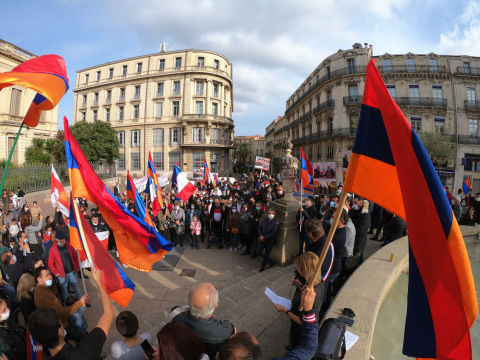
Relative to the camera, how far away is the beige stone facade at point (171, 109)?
1344 inches

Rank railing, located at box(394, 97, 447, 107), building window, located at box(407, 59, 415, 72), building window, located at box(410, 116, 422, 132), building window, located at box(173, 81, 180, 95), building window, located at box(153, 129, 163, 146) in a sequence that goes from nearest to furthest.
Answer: railing, located at box(394, 97, 447, 107)
building window, located at box(410, 116, 422, 132)
building window, located at box(407, 59, 415, 72)
building window, located at box(173, 81, 180, 95)
building window, located at box(153, 129, 163, 146)

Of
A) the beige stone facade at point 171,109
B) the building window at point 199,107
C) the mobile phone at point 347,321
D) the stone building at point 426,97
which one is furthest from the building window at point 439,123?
the mobile phone at point 347,321

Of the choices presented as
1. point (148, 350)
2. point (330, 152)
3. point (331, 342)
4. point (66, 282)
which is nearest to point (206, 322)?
point (148, 350)

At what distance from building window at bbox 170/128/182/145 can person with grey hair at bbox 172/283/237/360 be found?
113 ft

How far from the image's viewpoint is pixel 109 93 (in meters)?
37.9

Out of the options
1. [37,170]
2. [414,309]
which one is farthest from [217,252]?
[37,170]

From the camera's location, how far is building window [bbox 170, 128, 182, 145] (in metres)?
34.6

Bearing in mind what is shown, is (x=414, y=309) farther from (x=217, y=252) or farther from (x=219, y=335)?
(x=217, y=252)

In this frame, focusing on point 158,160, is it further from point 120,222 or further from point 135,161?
point 120,222

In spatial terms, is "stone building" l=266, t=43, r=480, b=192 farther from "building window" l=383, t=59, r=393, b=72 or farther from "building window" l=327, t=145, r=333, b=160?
"building window" l=327, t=145, r=333, b=160

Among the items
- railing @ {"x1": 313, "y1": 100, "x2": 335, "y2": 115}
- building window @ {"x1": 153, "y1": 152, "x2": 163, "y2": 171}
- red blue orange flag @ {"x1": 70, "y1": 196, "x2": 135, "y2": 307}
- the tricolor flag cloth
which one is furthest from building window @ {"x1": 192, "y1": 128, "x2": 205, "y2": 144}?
red blue orange flag @ {"x1": 70, "y1": 196, "x2": 135, "y2": 307}

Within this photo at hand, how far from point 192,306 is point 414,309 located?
1.65 meters

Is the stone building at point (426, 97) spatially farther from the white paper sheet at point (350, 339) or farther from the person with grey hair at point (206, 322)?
the person with grey hair at point (206, 322)

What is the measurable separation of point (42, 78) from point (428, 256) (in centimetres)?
463
